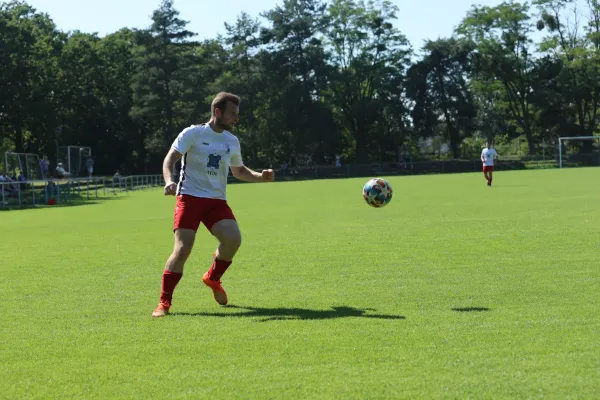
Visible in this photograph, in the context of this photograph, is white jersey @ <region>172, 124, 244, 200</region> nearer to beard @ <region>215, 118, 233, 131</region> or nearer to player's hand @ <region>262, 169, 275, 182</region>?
beard @ <region>215, 118, 233, 131</region>

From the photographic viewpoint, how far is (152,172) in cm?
7994

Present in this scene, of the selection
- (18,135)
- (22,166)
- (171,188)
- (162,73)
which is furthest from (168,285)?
(162,73)

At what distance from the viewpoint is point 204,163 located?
8047 millimetres

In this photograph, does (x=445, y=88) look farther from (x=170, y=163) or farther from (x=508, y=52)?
(x=170, y=163)

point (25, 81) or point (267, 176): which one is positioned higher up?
point (25, 81)

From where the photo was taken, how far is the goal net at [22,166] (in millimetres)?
43109

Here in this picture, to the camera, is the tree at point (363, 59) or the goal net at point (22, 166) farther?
the tree at point (363, 59)

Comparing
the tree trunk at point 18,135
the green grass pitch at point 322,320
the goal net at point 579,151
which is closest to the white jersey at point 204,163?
the green grass pitch at point 322,320

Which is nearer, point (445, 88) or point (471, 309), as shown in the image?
point (471, 309)

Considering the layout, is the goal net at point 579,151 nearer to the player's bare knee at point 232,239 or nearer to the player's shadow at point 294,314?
the player's bare knee at point 232,239

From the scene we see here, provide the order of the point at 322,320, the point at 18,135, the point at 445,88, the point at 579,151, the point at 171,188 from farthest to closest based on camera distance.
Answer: the point at 445,88, the point at 579,151, the point at 18,135, the point at 171,188, the point at 322,320

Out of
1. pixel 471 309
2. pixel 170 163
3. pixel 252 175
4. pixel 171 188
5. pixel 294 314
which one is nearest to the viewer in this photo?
pixel 471 309

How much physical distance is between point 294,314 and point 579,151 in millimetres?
74561

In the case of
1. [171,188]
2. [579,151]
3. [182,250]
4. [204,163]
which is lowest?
[182,250]
